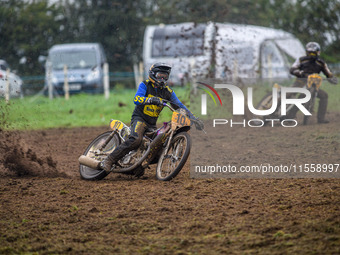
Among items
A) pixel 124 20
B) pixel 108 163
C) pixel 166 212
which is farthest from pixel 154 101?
pixel 124 20

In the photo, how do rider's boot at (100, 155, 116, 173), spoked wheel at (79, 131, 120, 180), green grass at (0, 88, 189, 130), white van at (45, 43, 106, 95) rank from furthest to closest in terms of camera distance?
white van at (45, 43, 106, 95)
green grass at (0, 88, 189, 130)
spoked wheel at (79, 131, 120, 180)
rider's boot at (100, 155, 116, 173)

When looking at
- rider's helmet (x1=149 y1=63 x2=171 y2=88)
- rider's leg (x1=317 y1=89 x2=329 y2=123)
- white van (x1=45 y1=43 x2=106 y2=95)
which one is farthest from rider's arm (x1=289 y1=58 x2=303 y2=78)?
white van (x1=45 y1=43 x2=106 y2=95)

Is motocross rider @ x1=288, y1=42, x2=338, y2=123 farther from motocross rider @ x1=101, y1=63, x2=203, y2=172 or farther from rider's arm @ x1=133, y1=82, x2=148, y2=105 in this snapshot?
rider's arm @ x1=133, y1=82, x2=148, y2=105

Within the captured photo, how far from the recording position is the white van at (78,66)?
26391 millimetres

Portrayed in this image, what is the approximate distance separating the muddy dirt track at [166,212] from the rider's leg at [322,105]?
4316 millimetres

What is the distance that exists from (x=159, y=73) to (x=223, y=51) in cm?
1206

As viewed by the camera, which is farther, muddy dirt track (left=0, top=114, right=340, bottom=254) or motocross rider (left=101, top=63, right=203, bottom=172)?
motocross rider (left=101, top=63, right=203, bottom=172)

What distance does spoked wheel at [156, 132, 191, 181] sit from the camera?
27.5 feet

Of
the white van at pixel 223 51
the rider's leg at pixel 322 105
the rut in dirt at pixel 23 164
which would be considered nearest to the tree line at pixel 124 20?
the white van at pixel 223 51

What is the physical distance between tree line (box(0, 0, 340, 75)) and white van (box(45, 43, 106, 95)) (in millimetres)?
692

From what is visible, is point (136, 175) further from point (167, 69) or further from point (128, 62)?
point (128, 62)

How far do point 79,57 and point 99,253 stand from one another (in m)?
23.0

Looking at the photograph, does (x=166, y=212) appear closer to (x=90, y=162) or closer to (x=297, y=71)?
(x=90, y=162)

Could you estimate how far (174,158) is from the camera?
8609 millimetres
